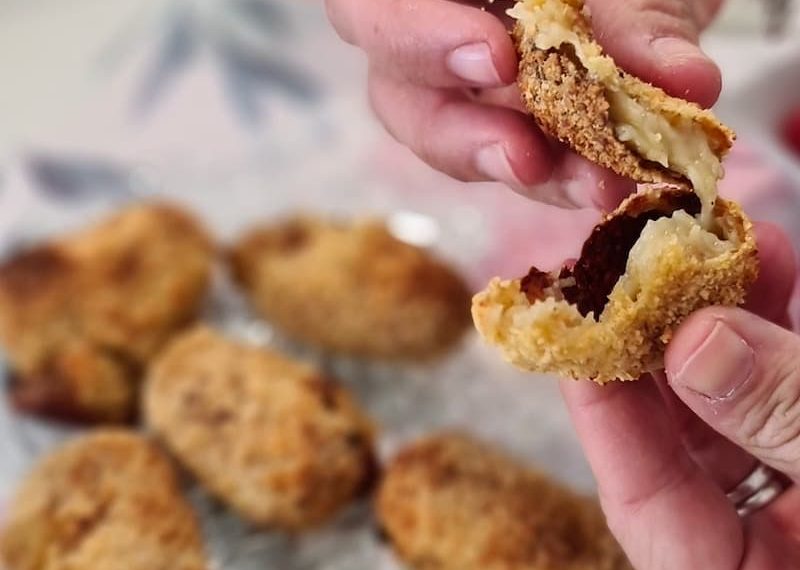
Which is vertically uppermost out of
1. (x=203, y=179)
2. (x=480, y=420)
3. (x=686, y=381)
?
(x=686, y=381)

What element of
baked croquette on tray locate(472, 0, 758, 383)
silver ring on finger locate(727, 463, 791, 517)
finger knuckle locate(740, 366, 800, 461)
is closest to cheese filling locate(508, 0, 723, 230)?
baked croquette on tray locate(472, 0, 758, 383)

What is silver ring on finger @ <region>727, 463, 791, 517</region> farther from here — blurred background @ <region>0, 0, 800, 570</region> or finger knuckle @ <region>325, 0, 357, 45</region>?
finger knuckle @ <region>325, 0, 357, 45</region>

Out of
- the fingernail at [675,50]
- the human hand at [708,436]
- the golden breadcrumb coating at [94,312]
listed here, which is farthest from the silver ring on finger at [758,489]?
the golden breadcrumb coating at [94,312]

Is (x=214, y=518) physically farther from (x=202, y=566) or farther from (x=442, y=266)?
(x=442, y=266)

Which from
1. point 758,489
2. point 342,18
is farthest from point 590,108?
point 758,489

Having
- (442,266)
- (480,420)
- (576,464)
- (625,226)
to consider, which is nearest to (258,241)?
(442,266)

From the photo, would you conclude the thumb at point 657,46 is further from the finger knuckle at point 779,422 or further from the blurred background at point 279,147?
the blurred background at point 279,147
